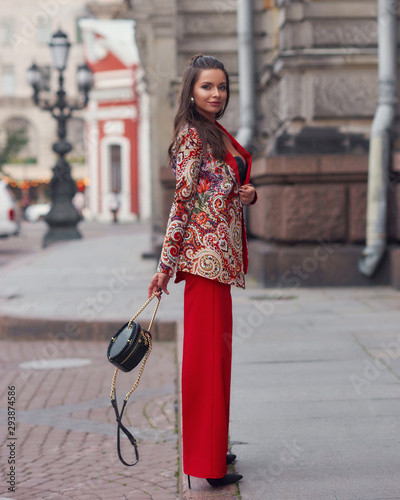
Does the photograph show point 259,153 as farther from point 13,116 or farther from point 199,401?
point 13,116

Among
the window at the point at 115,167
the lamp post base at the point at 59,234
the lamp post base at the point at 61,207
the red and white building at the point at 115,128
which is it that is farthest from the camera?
the window at the point at 115,167

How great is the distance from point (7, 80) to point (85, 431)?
60293 millimetres

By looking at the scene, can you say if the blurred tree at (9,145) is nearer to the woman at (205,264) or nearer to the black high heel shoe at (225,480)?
the woman at (205,264)

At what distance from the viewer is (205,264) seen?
125 inches

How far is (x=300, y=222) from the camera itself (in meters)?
8.85

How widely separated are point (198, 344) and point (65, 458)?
4.32ft

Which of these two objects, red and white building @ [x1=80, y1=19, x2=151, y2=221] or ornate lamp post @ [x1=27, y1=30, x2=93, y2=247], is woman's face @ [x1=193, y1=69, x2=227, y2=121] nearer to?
ornate lamp post @ [x1=27, y1=30, x2=93, y2=247]

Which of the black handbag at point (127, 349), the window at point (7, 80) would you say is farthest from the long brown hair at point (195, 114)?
the window at point (7, 80)

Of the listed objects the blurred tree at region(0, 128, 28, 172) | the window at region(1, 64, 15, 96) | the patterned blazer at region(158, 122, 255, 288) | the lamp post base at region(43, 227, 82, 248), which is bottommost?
the lamp post base at region(43, 227, 82, 248)

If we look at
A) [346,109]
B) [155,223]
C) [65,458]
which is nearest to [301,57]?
[346,109]

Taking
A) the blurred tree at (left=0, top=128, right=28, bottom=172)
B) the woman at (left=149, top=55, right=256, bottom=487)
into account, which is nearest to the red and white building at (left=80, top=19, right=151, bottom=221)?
the blurred tree at (left=0, top=128, right=28, bottom=172)

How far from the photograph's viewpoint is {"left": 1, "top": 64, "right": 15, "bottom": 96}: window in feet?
202

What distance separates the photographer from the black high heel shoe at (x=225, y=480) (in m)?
3.24

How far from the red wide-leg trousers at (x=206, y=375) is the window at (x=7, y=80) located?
6105cm
